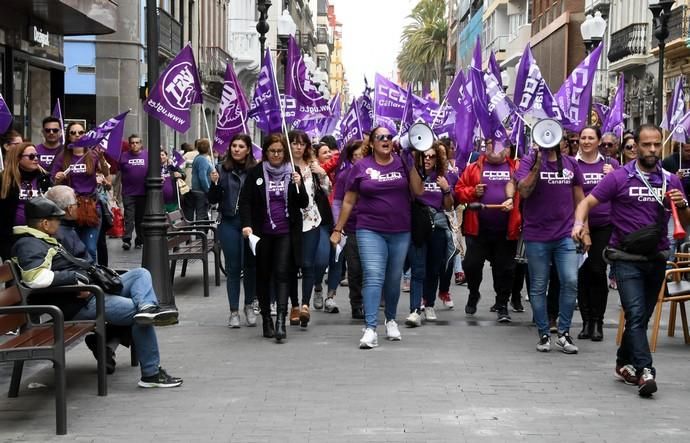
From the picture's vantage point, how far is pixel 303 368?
823cm

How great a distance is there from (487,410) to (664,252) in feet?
5.98

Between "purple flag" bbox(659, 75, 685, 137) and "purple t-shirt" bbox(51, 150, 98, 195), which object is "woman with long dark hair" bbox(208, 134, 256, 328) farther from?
"purple flag" bbox(659, 75, 685, 137)

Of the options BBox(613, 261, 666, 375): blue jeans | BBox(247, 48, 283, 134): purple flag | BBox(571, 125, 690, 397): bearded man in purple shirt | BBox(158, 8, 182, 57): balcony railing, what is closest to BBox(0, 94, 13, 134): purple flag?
BBox(247, 48, 283, 134): purple flag

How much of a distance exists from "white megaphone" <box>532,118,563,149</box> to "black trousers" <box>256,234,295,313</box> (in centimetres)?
236

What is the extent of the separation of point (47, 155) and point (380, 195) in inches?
171

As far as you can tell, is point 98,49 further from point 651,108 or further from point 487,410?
point 487,410

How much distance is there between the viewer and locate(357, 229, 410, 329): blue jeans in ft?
30.7

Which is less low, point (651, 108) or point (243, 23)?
point (243, 23)

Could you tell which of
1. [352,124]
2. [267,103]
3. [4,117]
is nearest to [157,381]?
[267,103]

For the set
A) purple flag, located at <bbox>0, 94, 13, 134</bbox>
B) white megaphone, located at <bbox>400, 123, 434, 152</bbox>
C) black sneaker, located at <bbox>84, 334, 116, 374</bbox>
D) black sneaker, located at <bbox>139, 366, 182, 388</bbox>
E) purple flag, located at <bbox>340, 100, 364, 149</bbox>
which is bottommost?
black sneaker, located at <bbox>139, 366, 182, 388</bbox>

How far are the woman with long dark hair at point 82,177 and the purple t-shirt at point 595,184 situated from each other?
4900mm

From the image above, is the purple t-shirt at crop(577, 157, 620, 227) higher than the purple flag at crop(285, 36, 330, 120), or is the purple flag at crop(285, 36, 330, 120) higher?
the purple flag at crop(285, 36, 330, 120)

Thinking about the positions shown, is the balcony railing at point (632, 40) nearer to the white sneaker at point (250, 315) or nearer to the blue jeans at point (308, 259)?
the blue jeans at point (308, 259)

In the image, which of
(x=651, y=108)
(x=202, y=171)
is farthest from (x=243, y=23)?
(x=202, y=171)
